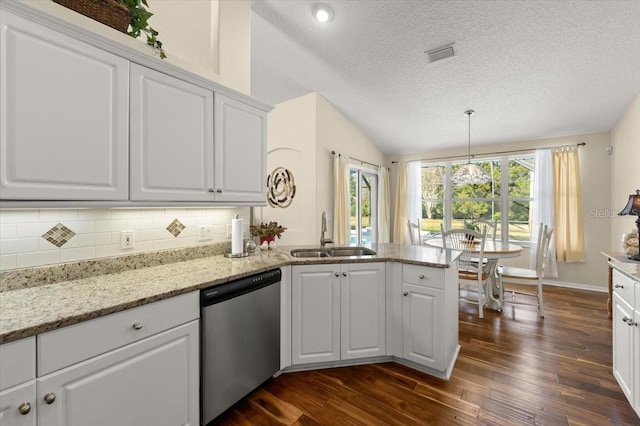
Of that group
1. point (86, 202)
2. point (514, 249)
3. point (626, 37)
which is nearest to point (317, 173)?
point (514, 249)

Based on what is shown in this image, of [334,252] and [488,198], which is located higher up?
[488,198]

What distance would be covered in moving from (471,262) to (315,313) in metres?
2.41

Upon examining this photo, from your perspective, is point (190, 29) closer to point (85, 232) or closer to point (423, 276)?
point (85, 232)

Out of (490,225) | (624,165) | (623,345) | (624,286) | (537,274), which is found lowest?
(623,345)

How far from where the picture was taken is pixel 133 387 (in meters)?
1.27

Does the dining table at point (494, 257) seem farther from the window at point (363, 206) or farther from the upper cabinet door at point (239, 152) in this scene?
the upper cabinet door at point (239, 152)

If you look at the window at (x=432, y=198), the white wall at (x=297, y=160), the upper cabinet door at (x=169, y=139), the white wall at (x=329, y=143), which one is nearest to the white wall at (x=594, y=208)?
the window at (x=432, y=198)

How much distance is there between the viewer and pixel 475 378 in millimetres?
2141

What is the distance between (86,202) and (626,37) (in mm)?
4364

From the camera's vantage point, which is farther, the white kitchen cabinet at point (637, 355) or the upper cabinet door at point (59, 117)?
the white kitchen cabinet at point (637, 355)

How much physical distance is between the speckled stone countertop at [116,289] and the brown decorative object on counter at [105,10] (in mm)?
1331

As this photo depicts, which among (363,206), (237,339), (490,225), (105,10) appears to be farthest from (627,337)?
(363,206)

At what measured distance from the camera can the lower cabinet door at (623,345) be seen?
1738mm

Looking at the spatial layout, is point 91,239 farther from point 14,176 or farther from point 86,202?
point 14,176
